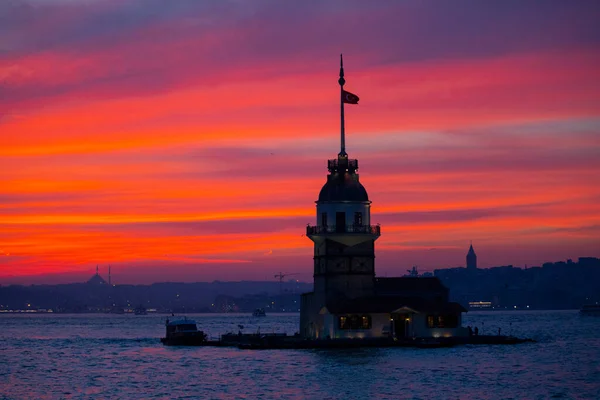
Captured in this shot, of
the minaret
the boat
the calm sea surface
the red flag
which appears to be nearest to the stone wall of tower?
the minaret

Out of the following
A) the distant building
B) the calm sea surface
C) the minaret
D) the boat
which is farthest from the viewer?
the boat

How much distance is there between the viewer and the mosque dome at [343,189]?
369ft

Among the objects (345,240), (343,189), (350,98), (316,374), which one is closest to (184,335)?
(345,240)

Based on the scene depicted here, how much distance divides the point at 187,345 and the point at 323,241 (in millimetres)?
33211

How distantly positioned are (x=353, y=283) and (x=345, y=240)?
424 cm

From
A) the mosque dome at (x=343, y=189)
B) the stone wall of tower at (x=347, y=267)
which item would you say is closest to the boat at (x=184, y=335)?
the stone wall of tower at (x=347, y=267)

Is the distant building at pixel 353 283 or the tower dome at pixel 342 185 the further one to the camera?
the tower dome at pixel 342 185

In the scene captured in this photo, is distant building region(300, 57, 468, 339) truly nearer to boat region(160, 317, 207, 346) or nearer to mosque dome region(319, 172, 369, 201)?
mosque dome region(319, 172, 369, 201)

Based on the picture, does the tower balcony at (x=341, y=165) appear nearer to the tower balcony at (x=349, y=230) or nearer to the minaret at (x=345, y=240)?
the minaret at (x=345, y=240)

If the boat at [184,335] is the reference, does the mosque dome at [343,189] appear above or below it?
above

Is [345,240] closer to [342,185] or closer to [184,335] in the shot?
[342,185]

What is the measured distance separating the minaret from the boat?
1098 inches

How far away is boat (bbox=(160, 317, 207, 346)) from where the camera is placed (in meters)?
137

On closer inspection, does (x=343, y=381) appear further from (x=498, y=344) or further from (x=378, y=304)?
(x=498, y=344)
